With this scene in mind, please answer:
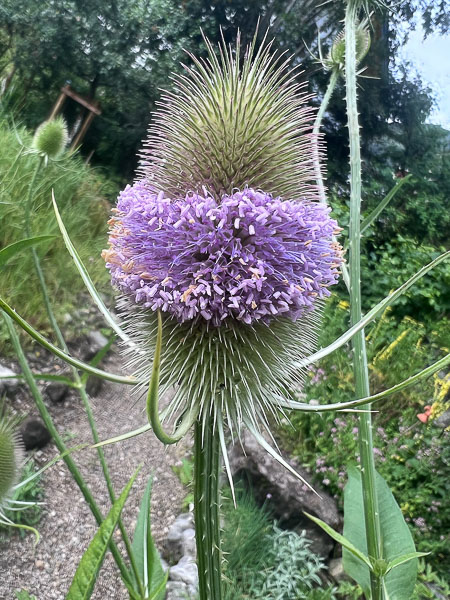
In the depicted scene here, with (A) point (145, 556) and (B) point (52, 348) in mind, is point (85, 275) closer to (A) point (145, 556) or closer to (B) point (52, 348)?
(B) point (52, 348)

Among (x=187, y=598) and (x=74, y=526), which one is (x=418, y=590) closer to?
(x=187, y=598)

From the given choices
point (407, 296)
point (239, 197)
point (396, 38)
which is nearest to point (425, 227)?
point (407, 296)

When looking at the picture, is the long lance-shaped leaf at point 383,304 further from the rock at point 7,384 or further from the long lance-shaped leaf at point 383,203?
the rock at point 7,384

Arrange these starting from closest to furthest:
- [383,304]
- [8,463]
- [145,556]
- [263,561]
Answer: [383,304] < [145,556] < [8,463] < [263,561]

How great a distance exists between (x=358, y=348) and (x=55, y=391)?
9.13 ft

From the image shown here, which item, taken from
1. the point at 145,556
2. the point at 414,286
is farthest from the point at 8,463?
the point at 414,286

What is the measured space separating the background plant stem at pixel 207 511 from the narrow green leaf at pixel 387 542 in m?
0.49

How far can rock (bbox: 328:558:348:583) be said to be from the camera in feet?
7.98

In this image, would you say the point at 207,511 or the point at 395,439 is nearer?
the point at 207,511

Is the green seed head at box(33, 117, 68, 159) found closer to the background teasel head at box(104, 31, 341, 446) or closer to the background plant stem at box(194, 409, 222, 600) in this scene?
the background teasel head at box(104, 31, 341, 446)

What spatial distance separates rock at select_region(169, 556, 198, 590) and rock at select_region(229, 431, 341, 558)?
0.52 m

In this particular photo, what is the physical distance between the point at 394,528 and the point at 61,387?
110 inches

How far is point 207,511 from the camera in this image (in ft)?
3.05

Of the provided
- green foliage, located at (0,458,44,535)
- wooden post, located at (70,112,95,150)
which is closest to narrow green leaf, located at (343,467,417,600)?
green foliage, located at (0,458,44,535)
